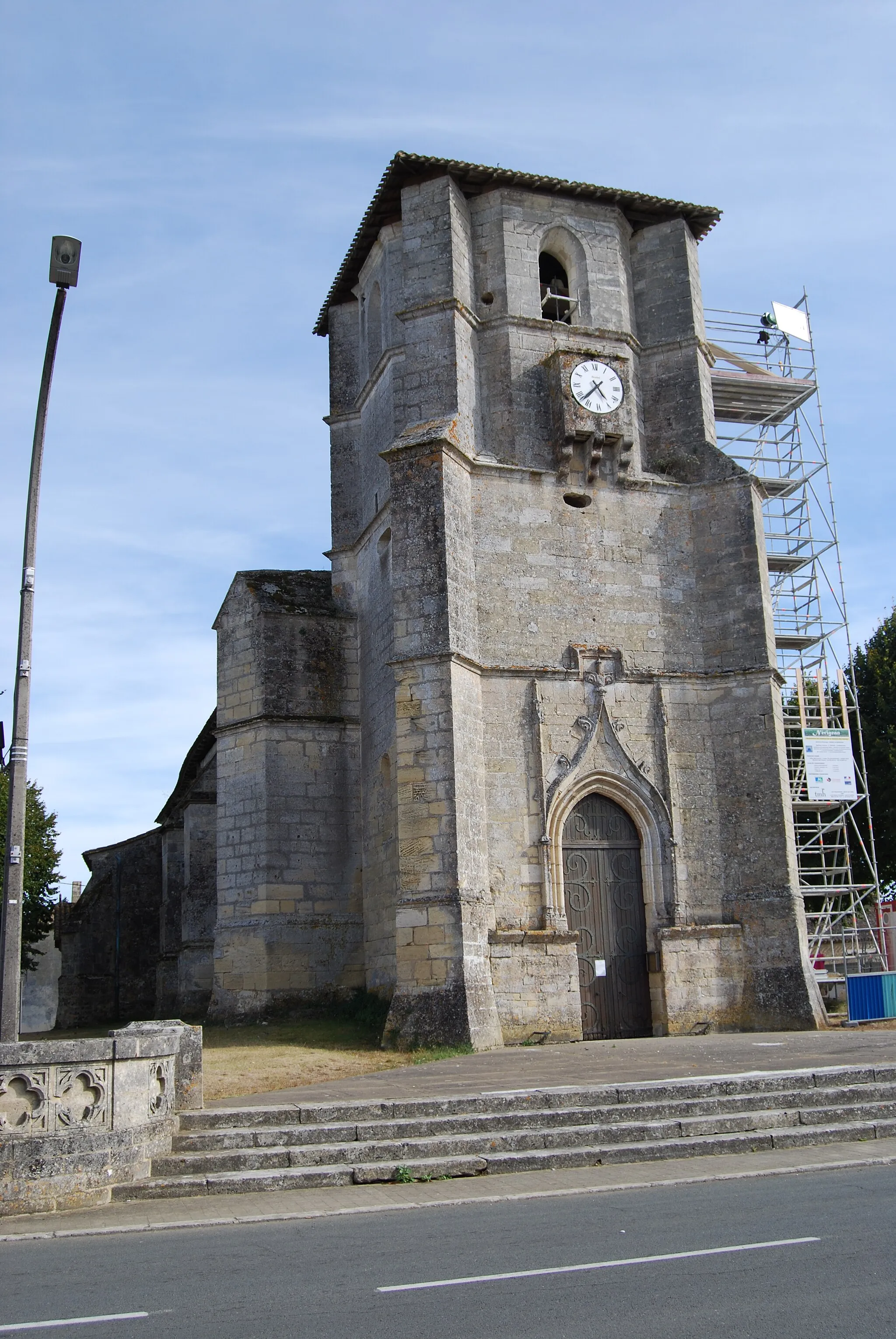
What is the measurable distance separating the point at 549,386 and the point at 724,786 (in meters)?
6.38

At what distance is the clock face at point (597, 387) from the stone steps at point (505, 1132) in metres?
10.3

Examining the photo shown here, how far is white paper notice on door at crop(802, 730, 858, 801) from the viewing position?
23438 mm

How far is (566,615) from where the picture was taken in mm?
17203

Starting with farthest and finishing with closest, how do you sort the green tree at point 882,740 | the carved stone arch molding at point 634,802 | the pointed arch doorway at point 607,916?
the green tree at point 882,740 → the carved stone arch molding at point 634,802 → the pointed arch doorway at point 607,916

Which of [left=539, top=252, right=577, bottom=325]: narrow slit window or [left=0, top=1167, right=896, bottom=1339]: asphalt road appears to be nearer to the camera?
[left=0, top=1167, right=896, bottom=1339]: asphalt road

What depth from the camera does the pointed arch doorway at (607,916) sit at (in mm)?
16312

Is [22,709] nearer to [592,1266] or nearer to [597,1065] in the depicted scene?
[592,1266]

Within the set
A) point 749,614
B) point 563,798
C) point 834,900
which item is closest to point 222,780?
point 563,798

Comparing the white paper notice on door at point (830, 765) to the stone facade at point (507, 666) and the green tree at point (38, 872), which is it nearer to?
the stone facade at point (507, 666)

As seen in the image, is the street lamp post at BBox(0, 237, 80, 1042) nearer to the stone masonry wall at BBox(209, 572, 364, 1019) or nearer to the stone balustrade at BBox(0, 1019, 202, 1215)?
the stone balustrade at BBox(0, 1019, 202, 1215)

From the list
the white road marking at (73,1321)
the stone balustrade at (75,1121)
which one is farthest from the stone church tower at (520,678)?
the white road marking at (73,1321)

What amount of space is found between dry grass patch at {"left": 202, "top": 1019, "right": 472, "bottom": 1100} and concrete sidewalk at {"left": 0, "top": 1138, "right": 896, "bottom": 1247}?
298 centimetres

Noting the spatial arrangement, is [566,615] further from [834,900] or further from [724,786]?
[834,900]

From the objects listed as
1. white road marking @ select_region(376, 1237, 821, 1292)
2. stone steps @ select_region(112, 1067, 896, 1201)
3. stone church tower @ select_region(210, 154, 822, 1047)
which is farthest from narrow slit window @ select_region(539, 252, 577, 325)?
white road marking @ select_region(376, 1237, 821, 1292)
